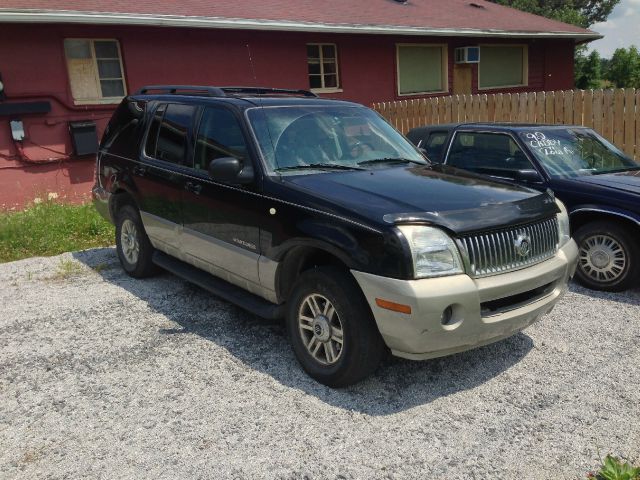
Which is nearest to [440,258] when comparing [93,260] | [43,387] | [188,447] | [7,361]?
[188,447]

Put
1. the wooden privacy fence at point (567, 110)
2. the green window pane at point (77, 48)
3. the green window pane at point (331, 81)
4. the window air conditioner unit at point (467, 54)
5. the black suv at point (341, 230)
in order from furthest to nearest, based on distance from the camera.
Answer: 1. the window air conditioner unit at point (467, 54)
2. the green window pane at point (331, 81)
3. the green window pane at point (77, 48)
4. the wooden privacy fence at point (567, 110)
5. the black suv at point (341, 230)

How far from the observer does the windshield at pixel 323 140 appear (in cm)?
405

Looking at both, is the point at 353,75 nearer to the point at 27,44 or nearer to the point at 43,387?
the point at 27,44

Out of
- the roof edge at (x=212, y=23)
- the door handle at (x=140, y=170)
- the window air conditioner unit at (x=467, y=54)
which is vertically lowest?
the door handle at (x=140, y=170)

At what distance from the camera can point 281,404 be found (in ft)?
11.2

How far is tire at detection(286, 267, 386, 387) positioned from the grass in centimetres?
495

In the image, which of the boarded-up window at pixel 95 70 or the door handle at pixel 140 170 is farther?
the boarded-up window at pixel 95 70

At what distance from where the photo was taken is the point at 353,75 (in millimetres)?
14391

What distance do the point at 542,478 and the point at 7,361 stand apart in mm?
3696

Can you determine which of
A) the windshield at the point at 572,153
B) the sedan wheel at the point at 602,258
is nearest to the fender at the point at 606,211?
the sedan wheel at the point at 602,258

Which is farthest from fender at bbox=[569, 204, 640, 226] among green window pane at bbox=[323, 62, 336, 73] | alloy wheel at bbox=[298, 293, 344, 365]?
green window pane at bbox=[323, 62, 336, 73]

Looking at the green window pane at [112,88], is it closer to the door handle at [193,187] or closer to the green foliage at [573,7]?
the door handle at [193,187]

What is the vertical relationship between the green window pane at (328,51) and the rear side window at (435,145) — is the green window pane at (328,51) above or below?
above

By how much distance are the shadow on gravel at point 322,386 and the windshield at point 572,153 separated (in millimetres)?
2260
